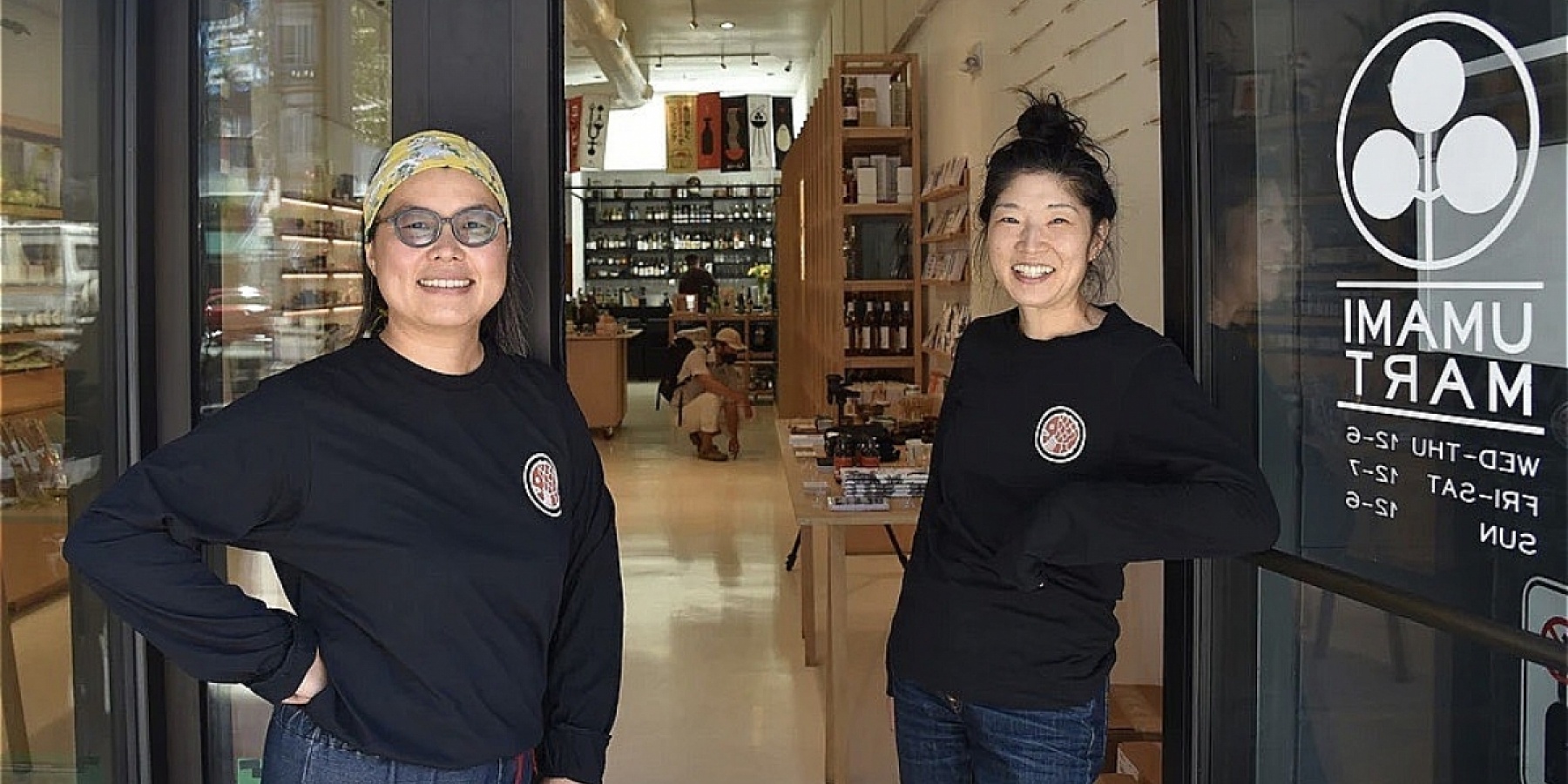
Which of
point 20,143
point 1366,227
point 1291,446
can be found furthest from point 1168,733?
point 20,143

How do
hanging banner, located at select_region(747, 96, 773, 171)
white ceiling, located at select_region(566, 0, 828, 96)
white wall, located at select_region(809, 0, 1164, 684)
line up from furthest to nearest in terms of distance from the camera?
1. hanging banner, located at select_region(747, 96, 773, 171)
2. white ceiling, located at select_region(566, 0, 828, 96)
3. white wall, located at select_region(809, 0, 1164, 684)

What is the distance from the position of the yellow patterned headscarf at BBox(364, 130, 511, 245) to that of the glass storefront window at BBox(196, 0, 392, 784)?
1.44 feet

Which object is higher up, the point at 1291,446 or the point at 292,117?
the point at 292,117

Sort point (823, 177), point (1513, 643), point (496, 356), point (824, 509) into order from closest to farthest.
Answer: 1. point (1513, 643)
2. point (496, 356)
3. point (824, 509)
4. point (823, 177)

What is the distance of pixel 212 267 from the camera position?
2.36 metres

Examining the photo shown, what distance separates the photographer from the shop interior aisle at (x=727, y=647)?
4.37 meters

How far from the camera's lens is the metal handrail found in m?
1.68

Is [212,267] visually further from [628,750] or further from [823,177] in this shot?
[823,177]

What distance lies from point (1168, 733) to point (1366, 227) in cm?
103

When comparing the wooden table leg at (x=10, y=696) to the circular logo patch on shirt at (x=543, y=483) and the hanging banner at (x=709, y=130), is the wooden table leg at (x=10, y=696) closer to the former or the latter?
the circular logo patch on shirt at (x=543, y=483)

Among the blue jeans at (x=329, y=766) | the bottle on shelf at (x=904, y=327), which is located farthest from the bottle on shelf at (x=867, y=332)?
the blue jeans at (x=329, y=766)

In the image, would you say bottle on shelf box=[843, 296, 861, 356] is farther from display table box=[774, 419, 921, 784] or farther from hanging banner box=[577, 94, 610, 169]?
hanging banner box=[577, 94, 610, 169]

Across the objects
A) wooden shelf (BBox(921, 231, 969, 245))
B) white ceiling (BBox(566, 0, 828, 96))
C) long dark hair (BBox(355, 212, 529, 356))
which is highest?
white ceiling (BBox(566, 0, 828, 96))

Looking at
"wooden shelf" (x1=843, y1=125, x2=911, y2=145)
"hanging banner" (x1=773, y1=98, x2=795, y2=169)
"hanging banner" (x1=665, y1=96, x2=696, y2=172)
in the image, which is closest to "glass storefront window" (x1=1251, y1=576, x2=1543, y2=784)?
"wooden shelf" (x1=843, y1=125, x2=911, y2=145)
